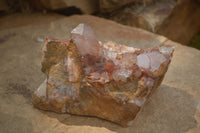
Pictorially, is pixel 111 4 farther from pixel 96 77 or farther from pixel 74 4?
pixel 96 77

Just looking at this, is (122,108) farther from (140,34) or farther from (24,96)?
(140,34)

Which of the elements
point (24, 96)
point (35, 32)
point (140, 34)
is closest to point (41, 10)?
point (35, 32)

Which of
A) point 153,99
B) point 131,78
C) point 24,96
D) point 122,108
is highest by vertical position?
point 131,78

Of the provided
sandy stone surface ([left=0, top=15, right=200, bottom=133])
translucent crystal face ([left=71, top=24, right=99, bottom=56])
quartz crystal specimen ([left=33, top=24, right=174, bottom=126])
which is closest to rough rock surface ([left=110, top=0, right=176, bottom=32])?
sandy stone surface ([left=0, top=15, right=200, bottom=133])

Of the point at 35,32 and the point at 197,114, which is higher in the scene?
the point at 197,114

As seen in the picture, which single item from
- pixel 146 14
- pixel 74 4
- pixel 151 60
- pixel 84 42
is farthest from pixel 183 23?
pixel 84 42

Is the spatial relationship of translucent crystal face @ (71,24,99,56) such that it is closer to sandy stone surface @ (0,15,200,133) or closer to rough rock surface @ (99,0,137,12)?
sandy stone surface @ (0,15,200,133)
